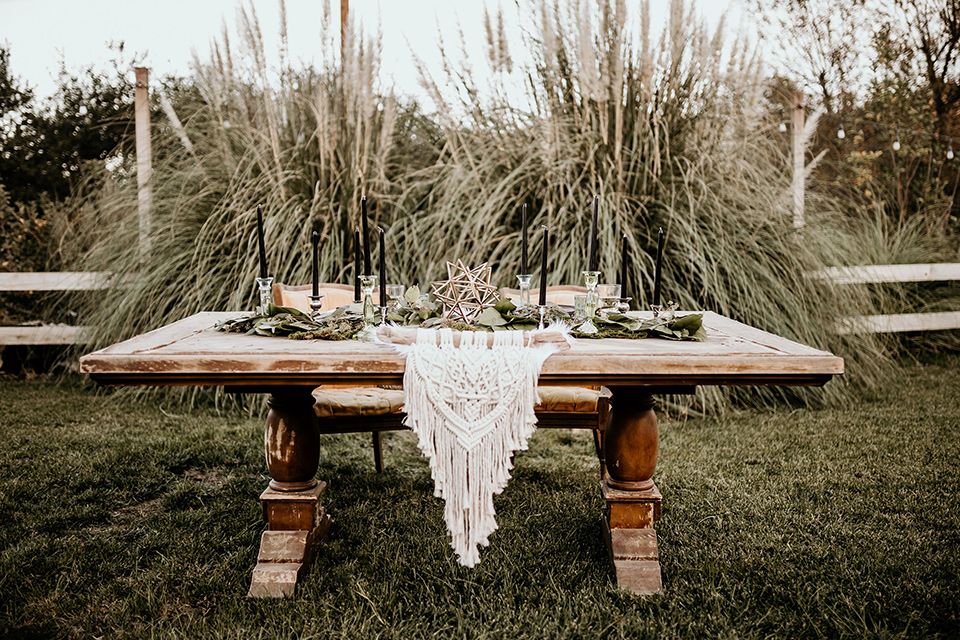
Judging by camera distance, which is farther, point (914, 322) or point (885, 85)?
point (885, 85)

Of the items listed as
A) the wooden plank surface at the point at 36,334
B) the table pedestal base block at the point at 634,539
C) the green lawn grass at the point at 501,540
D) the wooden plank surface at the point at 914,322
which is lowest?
the green lawn grass at the point at 501,540

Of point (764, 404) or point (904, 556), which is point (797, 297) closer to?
point (764, 404)

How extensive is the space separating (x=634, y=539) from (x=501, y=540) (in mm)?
396

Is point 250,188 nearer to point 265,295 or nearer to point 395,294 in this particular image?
point 265,295

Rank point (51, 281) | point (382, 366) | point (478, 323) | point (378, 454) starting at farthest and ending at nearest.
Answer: point (51, 281) < point (378, 454) < point (478, 323) < point (382, 366)

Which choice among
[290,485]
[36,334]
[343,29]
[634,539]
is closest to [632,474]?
[634,539]

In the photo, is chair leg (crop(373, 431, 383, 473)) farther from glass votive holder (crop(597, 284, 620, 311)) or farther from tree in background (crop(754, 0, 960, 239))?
tree in background (crop(754, 0, 960, 239))

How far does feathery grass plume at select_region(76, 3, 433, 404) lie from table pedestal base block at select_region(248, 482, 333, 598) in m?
1.66

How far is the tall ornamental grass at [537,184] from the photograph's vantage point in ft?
10.4

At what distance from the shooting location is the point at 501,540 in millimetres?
1893

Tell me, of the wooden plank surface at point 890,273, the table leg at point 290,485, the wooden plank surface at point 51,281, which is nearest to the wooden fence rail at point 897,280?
the wooden plank surface at point 890,273

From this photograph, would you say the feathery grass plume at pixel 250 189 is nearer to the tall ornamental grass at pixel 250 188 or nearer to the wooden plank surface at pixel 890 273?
the tall ornamental grass at pixel 250 188

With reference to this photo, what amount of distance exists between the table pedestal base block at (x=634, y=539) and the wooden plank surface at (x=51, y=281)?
3.16 metres

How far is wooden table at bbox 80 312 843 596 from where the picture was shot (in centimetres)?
133
